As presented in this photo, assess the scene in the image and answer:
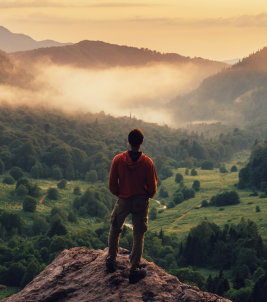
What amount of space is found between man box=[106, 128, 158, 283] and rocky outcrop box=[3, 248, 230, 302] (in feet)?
1.87

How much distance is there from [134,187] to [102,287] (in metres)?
4.20

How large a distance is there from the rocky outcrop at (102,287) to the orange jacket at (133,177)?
3339mm

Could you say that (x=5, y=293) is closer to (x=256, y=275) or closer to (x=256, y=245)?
(x=256, y=275)

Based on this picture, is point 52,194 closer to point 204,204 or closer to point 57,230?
point 57,230

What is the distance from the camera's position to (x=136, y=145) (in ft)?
46.4

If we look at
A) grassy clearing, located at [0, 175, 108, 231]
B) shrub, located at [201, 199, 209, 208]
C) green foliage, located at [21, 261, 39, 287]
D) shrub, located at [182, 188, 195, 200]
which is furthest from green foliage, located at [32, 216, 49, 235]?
shrub, located at [182, 188, 195, 200]

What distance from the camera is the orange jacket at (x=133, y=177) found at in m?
14.1

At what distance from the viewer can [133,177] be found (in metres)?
14.2

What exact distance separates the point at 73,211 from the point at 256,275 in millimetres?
93161

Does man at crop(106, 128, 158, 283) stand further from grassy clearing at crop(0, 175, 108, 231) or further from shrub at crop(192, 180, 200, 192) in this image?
shrub at crop(192, 180, 200, 192)

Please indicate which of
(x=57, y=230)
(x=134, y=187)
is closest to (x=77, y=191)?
(x=57, y=230)

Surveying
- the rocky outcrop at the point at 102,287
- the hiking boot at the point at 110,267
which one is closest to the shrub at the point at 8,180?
the rocky outcrop at the point at 102,287

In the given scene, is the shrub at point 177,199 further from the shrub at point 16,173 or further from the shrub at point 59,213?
the shrub at point 16,173

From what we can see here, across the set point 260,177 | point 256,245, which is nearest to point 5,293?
point 256,245
